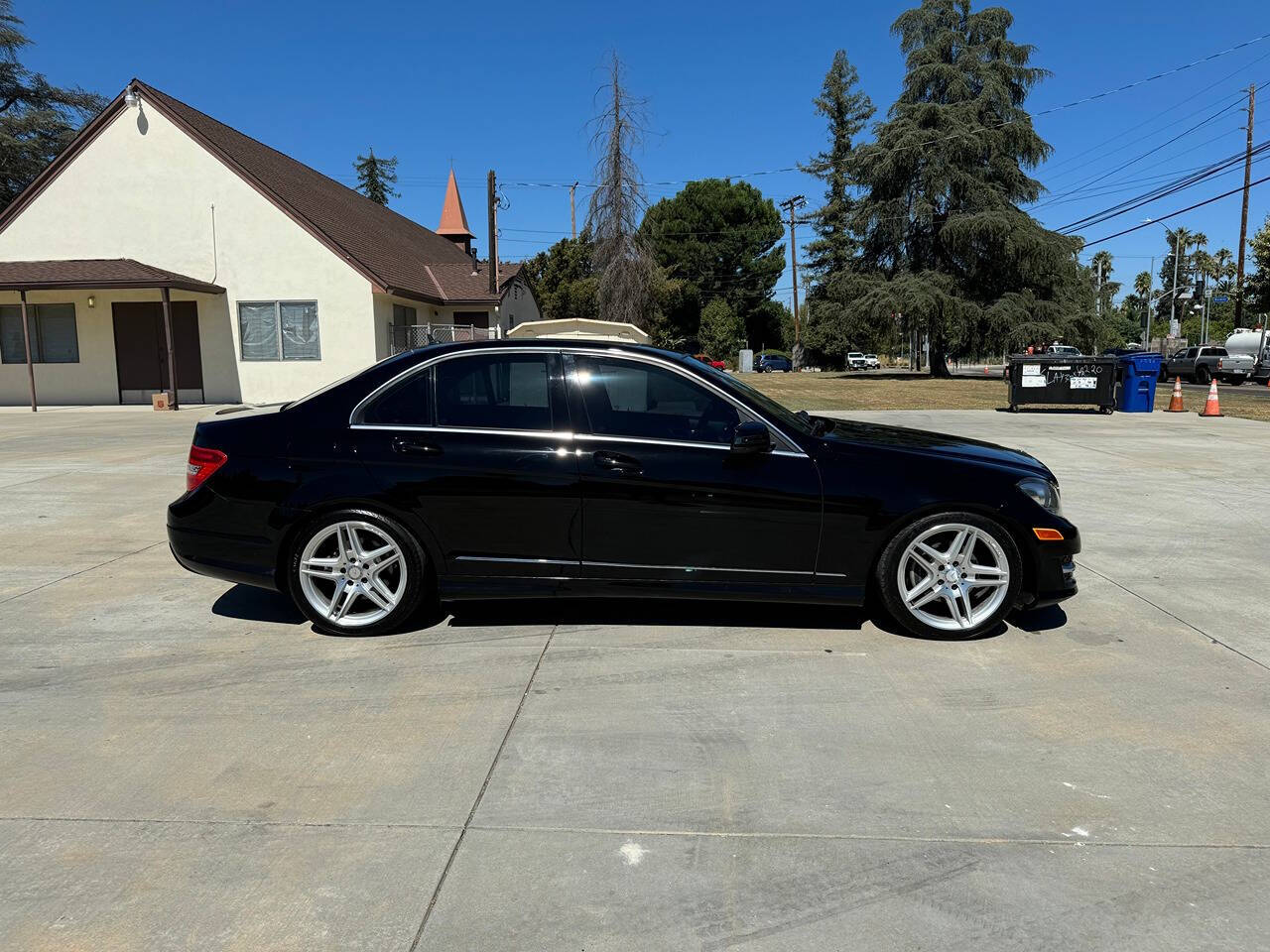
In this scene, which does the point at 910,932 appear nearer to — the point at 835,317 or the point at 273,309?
the point at 273,309

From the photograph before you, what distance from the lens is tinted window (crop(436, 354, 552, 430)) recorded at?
4.84m

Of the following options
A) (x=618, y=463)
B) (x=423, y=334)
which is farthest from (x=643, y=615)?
(x=423, y=334)

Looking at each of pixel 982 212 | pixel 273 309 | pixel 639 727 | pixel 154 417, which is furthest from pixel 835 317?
pixel 639 727

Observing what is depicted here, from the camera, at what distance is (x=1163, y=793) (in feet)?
10.5

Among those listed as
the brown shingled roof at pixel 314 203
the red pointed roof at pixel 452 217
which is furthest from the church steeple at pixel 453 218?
the brown shingled roof at pixel 314 203

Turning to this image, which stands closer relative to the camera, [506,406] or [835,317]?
[506,406]

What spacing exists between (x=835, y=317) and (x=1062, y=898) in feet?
139

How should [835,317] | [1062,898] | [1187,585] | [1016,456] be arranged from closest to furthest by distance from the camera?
[1062,898] < [1016,456] < [1187,585] < [835,317]

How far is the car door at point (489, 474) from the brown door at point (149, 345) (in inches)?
861

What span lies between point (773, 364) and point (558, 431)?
60984mm

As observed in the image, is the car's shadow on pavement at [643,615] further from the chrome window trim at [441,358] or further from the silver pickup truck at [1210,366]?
the silver pickup truck at [1210,366]

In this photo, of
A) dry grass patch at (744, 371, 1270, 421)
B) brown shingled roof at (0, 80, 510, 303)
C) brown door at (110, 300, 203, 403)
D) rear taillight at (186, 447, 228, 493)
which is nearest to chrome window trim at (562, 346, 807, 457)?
rear taillight at (186, 447, 228, 493)

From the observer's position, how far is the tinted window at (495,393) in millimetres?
4840

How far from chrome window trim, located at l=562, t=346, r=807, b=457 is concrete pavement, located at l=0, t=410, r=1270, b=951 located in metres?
1.05
